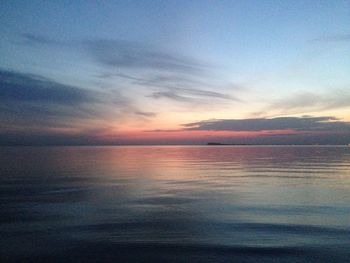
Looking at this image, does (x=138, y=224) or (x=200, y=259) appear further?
(x=138, y=224)

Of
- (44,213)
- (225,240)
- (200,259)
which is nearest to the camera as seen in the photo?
(200,259)

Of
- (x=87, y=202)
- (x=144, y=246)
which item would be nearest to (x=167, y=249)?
(x=144, y=246)

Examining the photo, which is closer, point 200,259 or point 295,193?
point 200,259

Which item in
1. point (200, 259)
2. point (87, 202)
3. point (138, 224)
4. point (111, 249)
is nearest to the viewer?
point (200, 259)

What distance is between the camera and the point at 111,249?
34.9 feet

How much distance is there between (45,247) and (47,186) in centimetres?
1561

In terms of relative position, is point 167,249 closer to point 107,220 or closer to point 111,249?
point 111,249

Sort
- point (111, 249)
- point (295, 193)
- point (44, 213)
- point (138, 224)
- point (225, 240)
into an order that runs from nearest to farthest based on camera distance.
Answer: point (111, 249) → point (225, 240) → point (138, 224) → point (44, 213) → point (295, 193)

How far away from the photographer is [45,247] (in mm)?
10859

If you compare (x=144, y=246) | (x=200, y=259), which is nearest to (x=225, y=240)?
(x=200, y=259)

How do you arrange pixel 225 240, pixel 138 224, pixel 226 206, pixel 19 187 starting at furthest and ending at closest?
pixel 19 187, pixel 226 206, pixel 138 224, pixel 225 240

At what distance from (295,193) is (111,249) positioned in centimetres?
1526

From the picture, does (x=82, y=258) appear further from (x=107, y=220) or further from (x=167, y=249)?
(x=107, y=220)

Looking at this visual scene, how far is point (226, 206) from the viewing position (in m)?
17.6
